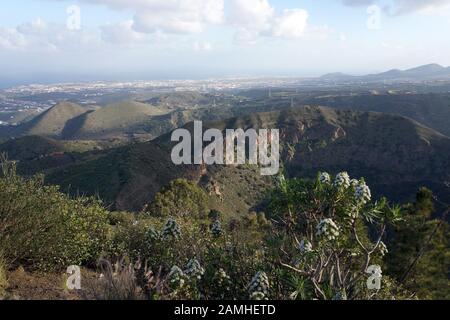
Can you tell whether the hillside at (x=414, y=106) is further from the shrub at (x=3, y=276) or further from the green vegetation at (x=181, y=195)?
the shrub at (x=3, y=276)

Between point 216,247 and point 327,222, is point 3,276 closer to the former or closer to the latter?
point 216,247

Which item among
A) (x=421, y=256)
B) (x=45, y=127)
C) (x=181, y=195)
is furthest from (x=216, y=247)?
(x=45, y=127)

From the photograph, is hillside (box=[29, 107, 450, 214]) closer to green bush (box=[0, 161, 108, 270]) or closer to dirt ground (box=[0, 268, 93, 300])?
green bush (box=[0, 161, 108, 270])

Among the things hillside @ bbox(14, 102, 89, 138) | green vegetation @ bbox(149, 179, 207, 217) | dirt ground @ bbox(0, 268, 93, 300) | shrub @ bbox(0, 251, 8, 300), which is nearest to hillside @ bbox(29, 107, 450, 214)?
green vegetation @ bbox(149, 179, 207, 217)

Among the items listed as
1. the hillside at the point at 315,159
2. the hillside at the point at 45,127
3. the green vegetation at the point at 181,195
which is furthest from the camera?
the hillside at the point at 45,127

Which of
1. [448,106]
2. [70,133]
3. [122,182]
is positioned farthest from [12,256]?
[70,133]

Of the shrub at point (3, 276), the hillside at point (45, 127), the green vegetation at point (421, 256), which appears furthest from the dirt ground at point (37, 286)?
the hillside at point (45, 127)
